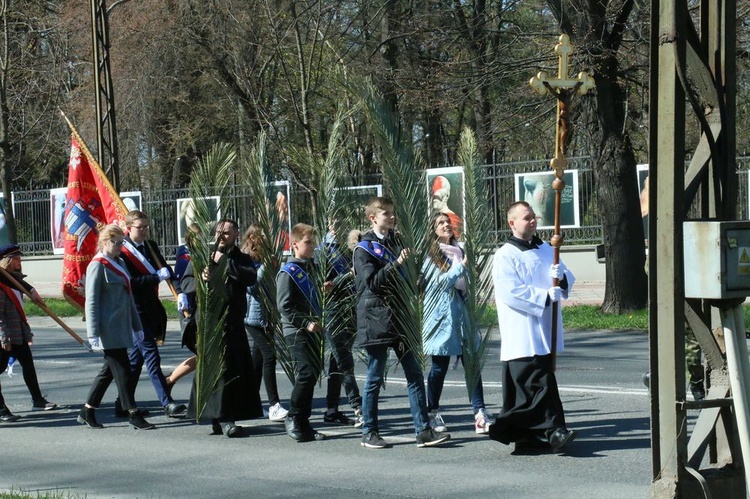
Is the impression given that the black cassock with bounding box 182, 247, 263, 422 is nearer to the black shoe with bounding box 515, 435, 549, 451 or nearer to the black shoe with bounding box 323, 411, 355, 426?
the black shoe with bounding box 323, 411, 355, 426

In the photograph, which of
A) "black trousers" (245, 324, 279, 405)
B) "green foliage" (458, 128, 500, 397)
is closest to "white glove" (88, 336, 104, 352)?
"black trousers" (245, 324, 279, 405)

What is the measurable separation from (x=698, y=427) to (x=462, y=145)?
4231 mm

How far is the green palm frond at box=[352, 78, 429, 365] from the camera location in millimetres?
8367

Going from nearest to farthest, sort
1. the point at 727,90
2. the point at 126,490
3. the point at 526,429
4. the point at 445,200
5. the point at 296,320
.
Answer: the point at 727,90, the point at 126,490, the point at 526,429, the point at 296,320, the point at 445,200

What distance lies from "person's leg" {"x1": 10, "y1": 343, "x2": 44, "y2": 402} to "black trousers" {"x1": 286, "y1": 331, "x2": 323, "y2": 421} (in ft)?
10.2

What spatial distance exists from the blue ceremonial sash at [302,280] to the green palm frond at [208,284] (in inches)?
23.6

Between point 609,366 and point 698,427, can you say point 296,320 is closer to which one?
point 698,427

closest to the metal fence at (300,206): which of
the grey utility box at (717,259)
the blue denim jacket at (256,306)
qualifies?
the blue denim jacket at (256,306)

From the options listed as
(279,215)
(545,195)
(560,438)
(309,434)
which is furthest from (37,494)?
(545,195)

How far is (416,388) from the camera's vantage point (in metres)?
8.37

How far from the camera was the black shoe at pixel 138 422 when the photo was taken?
962cm

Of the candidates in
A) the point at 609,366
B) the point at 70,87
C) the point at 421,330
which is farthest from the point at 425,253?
the point at 70,87

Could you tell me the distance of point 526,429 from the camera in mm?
7891

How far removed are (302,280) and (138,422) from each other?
199 centimetres
